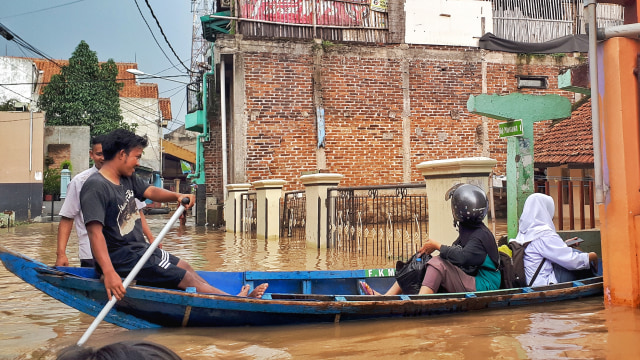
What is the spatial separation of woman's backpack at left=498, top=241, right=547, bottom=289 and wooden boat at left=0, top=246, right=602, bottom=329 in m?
0.37

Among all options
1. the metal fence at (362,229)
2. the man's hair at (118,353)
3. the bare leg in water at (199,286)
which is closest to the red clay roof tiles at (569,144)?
the metal fence at (362,229)

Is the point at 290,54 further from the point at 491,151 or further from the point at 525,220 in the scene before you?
the point at 525,220

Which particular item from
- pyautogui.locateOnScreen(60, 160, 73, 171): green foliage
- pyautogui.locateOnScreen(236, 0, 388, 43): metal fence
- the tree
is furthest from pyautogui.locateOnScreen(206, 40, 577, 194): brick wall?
the tree

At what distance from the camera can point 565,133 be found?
14086mm

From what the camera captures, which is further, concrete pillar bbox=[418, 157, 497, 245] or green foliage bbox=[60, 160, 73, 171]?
green foliage bbox=[60, 160, 73, 171]

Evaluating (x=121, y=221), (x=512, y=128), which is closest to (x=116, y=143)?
(x=121, y=221)

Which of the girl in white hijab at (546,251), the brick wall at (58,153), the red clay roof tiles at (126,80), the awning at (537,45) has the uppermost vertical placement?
the red clay roof tiles at (126,80)

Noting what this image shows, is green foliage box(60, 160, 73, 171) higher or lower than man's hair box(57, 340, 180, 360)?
higher

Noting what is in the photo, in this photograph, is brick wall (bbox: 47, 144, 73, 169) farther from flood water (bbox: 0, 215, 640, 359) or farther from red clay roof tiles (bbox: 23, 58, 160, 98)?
flood water (bbox: 0, 215, 640, 359)

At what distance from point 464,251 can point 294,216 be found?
963 cm

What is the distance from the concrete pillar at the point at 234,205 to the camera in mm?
15836

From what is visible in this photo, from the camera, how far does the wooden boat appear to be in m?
4.63

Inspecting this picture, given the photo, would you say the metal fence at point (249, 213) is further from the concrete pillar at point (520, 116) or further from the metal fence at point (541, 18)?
the metal fence at point (541, 18)

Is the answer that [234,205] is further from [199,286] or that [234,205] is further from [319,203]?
[199,286]
